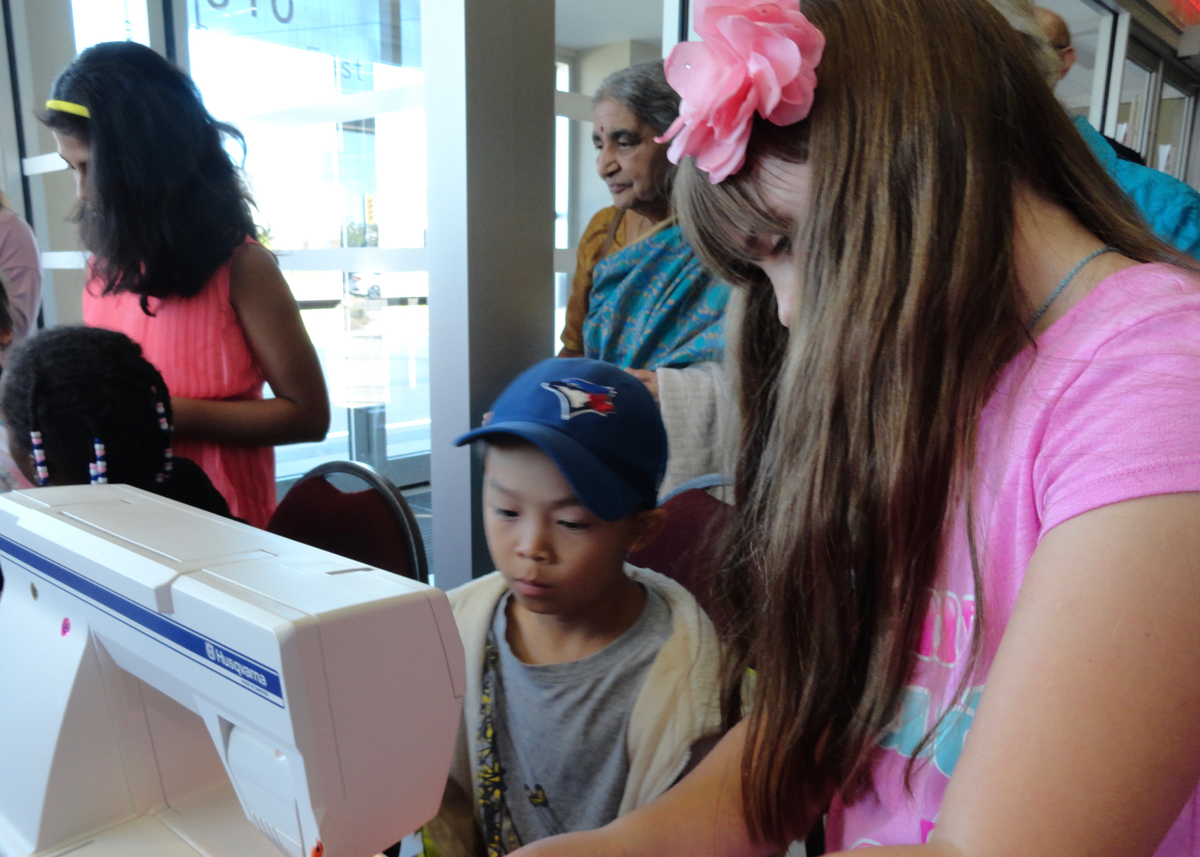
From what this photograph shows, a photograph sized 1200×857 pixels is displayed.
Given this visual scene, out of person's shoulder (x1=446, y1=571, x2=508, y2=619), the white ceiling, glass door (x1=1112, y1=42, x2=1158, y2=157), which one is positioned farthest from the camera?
glass door (x1=1112, y1=42, x2=1158, y2=157)

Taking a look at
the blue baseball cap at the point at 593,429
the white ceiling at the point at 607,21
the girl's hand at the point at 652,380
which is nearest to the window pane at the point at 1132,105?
the white ceiling at the point at 607,21

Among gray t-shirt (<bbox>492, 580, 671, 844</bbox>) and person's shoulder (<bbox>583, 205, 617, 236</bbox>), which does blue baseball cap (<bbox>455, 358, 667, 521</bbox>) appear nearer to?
gray t-shirt (<bbox>492, 580, 671, 844</bbox>)

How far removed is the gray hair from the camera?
1.36m

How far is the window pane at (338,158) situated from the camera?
2.15 meters

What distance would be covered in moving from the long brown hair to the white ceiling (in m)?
3.07

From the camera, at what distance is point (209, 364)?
3.87 feet

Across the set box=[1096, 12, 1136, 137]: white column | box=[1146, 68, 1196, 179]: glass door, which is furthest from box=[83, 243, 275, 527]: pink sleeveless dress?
box=[1146, 68, 1196, 179]: glass door

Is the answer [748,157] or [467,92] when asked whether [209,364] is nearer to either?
[467,92]

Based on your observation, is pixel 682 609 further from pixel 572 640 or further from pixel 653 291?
pixel 653 291

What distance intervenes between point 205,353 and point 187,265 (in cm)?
13

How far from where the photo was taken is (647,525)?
0.87 metres

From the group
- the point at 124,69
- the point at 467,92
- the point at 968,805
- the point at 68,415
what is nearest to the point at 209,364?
the point at 68,415

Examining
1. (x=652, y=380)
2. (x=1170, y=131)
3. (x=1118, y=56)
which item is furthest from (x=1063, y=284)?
(x=1170, y=131)

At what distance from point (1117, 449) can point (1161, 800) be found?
17 cm
